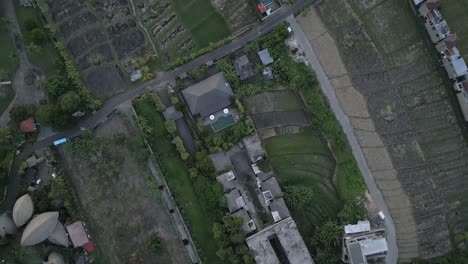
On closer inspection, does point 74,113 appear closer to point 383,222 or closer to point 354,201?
point 354,201

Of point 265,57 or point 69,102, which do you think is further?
point 265,57

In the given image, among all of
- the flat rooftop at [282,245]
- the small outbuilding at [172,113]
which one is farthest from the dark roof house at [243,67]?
the flat rooftop at [282,245]

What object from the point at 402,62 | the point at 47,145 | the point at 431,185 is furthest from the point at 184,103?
the point at 431,185

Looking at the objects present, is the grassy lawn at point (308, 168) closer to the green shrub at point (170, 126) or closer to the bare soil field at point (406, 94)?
the bare soil field at point (406, 94)

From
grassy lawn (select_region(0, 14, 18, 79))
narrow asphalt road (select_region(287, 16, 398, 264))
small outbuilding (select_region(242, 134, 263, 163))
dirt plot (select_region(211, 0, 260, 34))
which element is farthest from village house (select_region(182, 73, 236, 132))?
grassy lawn (select_region(0, 14, 18, 79))

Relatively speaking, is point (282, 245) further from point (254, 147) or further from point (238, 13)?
point (238, 13)

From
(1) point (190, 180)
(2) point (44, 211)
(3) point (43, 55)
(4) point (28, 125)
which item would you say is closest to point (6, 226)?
(2) point (44, 211)
